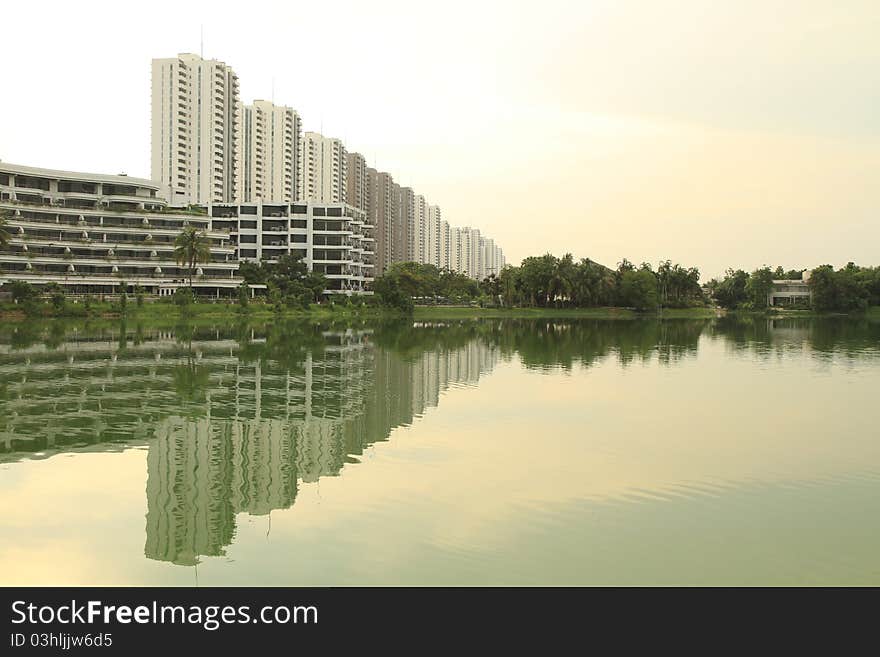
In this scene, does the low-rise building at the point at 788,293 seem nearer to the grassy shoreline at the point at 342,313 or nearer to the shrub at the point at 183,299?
the grassy shoreline at the point at 342,313

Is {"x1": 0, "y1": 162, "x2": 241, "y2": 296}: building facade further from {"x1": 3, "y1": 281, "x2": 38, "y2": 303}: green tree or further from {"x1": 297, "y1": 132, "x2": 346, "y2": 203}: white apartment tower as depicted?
{"x1": 297, "y1": 132, "x2": 346, "y2": 203}: white apartment tower

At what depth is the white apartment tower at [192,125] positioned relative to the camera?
142500 mm

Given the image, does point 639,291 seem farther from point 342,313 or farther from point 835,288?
point 342,313

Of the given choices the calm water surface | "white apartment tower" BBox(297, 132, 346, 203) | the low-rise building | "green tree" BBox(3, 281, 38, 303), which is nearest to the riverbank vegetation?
the low-rise building

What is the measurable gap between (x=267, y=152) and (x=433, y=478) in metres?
158

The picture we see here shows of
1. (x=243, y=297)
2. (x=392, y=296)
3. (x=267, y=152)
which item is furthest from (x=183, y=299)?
(x=267, y=152)

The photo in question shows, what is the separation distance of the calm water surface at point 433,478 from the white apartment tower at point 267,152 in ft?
425

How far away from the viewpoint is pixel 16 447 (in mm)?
20359

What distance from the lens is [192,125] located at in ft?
476

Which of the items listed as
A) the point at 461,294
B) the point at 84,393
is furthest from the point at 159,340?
the point at 461,294

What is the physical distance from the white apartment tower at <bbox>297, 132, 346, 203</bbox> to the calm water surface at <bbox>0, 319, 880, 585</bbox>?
146m

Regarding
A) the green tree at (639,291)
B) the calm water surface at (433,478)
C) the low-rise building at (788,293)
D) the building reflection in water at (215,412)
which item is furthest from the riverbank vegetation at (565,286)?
the calm water surface at (433,478)

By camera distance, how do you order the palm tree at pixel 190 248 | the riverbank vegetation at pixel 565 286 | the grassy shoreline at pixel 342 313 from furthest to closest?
the riverbank vegetation at pixel 565 286 < the palm tree at pixel 190 248 < the grassy shoreline at pixel 342 313
